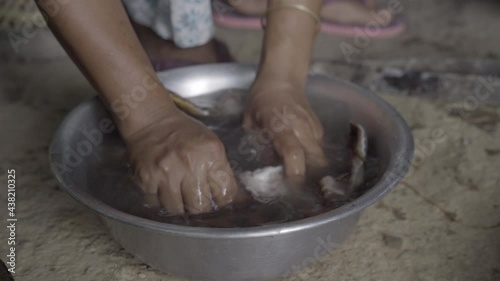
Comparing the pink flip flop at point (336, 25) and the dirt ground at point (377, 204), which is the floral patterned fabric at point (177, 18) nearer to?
the dirt ground at point (377, 204)

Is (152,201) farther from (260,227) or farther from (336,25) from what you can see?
(336,25)

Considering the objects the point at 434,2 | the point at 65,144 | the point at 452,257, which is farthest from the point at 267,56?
the point at 434,2

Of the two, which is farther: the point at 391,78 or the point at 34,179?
the point at 391,78

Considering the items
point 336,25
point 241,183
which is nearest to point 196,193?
point 241,183

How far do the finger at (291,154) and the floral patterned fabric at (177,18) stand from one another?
0.57 m

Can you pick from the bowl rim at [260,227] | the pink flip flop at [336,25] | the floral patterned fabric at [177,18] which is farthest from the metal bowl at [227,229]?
the pink flip flop at [336,25]

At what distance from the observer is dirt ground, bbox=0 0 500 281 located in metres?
1.30

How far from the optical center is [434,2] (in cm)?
280

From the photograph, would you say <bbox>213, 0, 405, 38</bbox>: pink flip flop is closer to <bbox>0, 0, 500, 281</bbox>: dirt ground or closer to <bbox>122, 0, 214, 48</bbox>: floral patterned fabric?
<bbox>0, 0, 500, 281</bbox>: dirt ground

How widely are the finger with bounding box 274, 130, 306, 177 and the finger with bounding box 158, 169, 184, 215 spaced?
0.78ft

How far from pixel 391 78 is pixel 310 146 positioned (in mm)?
656

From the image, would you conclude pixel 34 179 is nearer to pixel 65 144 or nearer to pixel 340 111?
pixel 65 144

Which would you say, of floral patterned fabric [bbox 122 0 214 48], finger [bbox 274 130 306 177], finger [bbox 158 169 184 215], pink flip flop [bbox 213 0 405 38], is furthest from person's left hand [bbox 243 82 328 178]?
pink flip flop [bbox 213 0 405 38]

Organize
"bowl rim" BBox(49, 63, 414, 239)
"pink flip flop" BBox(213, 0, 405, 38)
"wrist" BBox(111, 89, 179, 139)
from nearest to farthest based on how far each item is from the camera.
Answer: "bowl rim" BBox(49, 63, 414, 239)
"wrist" BBox(111, 89, 179, 139)
"pink flip flop" BBox(213, 0, 405, 38)
